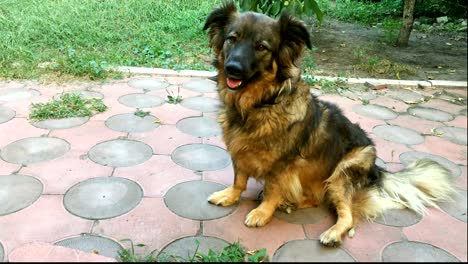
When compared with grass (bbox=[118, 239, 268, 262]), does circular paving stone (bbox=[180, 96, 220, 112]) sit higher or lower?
higher

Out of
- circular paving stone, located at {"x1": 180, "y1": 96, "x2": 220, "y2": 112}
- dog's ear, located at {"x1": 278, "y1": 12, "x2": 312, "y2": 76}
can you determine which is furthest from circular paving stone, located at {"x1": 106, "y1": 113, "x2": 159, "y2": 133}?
dog's ear, located at {"x1": 278, "y1": 12, "x2": 312, "y2": 76}

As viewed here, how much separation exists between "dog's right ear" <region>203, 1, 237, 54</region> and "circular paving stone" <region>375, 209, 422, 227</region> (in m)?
1.52

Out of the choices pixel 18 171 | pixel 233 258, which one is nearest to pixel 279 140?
pixel 233 258

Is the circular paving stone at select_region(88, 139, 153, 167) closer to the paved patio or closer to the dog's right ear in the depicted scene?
the paved patio

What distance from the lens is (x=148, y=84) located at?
4539mm

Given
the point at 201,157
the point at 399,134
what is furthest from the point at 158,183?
the point at 399,134

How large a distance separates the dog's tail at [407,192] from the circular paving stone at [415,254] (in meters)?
0.44

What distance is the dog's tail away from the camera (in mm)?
2414

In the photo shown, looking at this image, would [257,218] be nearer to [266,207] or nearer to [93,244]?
[266,207]

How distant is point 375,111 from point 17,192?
3.39 m

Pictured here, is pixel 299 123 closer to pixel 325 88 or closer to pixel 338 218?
pixel 338 218

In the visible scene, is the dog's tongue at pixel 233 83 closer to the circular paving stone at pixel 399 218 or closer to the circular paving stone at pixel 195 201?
the circular paving stone at pixel 195 201

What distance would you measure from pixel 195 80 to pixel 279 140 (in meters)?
2.66

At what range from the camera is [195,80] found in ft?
15.6
